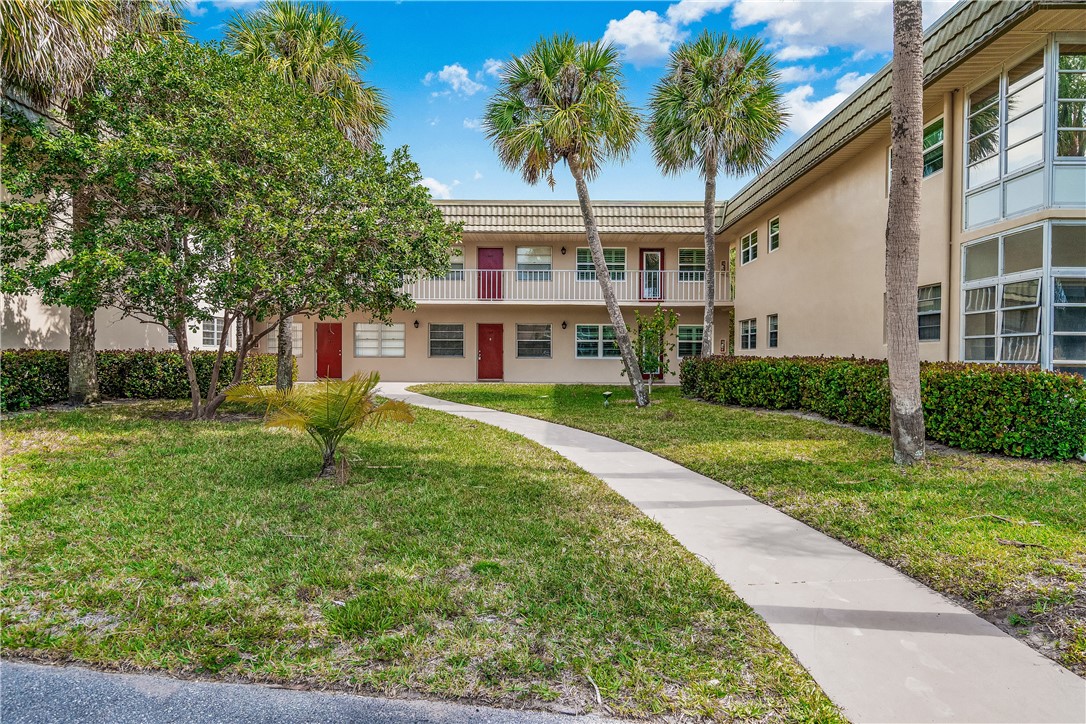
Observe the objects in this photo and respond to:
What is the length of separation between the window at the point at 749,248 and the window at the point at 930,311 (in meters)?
Answer: 7.95

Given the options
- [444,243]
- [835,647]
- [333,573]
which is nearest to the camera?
[835,647]

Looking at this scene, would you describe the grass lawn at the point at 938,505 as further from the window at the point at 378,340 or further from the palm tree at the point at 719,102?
the window at the point at 378,340

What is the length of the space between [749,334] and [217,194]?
15.6m

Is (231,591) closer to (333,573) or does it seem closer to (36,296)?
(333,573)

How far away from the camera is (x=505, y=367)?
21859 mm

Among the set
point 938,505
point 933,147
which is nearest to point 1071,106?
point 933,147

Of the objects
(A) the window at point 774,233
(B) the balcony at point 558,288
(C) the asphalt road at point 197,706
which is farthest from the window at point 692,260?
(C) the asphalt road at point 197,706

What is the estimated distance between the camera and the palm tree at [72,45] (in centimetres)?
788

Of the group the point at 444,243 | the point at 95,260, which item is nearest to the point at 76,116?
the point at 95,260

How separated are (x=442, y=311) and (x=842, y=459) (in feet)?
54.4

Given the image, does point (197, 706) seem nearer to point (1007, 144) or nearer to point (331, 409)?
point (331, 409)

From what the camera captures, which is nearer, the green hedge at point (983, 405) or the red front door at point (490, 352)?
the green hedge at point (983, 405)

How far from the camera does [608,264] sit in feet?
70.6

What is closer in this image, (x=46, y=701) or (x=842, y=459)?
(x=46, y=701)
